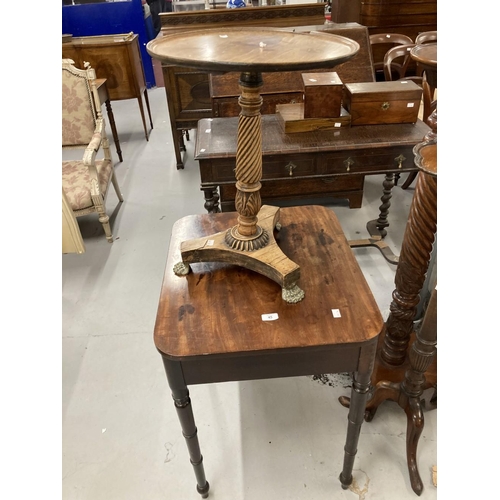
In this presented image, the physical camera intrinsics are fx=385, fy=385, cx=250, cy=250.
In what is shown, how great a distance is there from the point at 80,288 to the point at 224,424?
1.18m

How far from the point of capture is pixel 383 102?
187 centimetres

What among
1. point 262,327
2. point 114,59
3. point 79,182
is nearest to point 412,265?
point 262,327

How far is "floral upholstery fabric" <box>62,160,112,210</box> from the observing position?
2.28m

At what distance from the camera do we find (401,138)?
72.1 inches

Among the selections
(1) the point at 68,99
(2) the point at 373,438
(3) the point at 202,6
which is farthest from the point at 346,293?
(3) the point at 202,6

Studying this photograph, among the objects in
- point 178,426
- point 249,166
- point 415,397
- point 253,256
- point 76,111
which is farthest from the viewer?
point 76,111

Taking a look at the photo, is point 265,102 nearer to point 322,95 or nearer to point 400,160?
point 322,95

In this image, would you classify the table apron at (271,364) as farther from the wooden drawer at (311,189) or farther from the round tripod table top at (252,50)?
the wooden drawer at (311,189)

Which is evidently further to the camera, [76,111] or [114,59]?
[114,59]

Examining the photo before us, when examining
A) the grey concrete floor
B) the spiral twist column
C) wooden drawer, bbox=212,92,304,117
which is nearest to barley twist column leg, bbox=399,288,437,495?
the grey concrete floor

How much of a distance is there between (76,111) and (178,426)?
2.01 meters

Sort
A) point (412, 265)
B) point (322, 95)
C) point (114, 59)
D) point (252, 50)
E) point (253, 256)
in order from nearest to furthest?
1. point (252, 50)
2. point (253, 256)
3. point (412, 265)
4. point (322, 95)
5. point (114, 59)

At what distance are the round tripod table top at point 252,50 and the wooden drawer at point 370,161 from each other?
3.16 feet

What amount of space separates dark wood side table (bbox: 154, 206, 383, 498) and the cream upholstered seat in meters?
1.44
